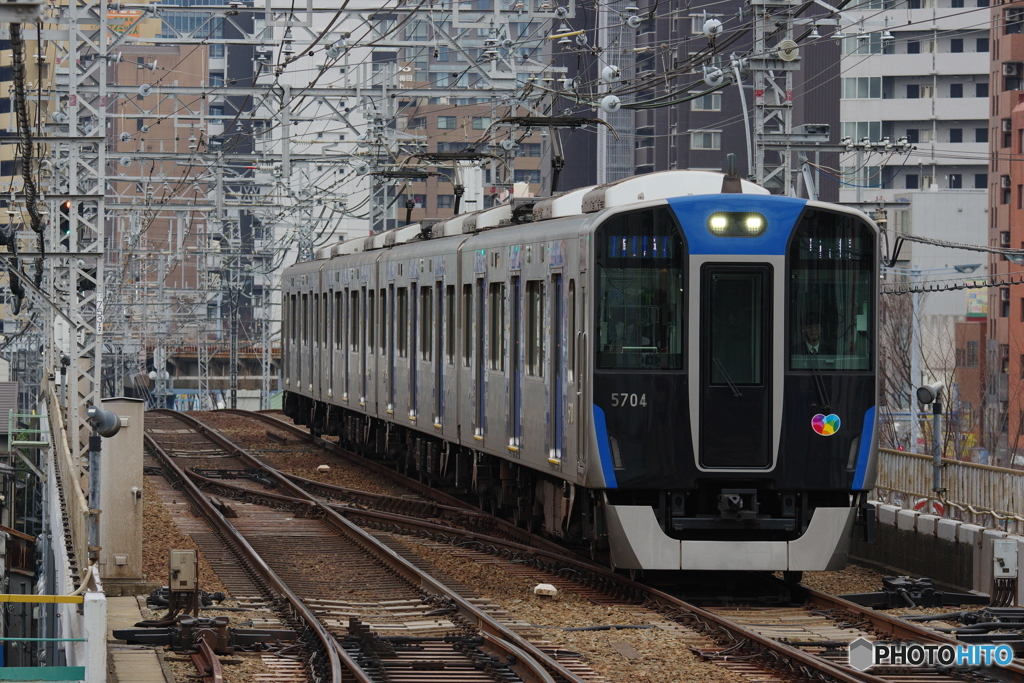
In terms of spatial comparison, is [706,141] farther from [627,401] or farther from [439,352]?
[627,401]

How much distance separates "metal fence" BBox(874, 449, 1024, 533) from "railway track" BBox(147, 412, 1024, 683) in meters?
2.28

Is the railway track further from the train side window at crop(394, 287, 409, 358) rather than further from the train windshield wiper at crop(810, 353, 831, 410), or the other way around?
the train side window at crop(394, 287, 409, 358)

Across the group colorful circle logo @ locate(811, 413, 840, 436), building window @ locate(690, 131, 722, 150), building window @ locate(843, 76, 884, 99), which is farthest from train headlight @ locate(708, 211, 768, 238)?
building window @ locate(843, 76, 884, 99)

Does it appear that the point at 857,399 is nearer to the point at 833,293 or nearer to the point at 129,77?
the point at 833,293

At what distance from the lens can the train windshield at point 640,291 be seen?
37.2 ft

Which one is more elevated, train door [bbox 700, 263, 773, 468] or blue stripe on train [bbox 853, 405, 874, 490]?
train door [bbox 700, 263, 773, 468]

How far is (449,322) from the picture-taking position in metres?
17.1

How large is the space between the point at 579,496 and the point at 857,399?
2.19 meters

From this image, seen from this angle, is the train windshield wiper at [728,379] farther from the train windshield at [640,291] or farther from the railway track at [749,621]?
the railway track at [749,621]

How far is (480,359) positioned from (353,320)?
8.69 metres

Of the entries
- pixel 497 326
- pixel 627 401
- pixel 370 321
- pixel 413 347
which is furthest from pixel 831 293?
pixel 370 321

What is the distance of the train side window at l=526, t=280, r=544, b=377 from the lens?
12984 mm

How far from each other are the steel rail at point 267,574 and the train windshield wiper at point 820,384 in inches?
147

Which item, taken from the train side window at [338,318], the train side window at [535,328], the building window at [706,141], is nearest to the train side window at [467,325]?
the train side window at [535,328]
